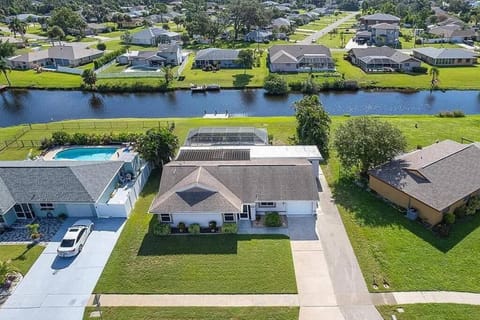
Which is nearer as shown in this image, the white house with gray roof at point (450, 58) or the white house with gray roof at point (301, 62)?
the white house with gray roof at point (301, 62)

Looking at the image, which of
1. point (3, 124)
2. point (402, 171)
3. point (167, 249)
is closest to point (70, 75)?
point (3, 124)

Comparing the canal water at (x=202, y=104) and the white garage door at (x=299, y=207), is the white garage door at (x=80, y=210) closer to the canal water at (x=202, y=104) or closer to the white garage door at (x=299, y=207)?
the white garage door at (x=299, y=207)

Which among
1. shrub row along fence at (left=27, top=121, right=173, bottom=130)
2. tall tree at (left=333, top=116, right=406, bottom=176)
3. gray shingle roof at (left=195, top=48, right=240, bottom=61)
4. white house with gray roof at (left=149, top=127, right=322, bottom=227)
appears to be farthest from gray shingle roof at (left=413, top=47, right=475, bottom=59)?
white house with gray roof at (left=149, top=127, right=322, bottom=227)

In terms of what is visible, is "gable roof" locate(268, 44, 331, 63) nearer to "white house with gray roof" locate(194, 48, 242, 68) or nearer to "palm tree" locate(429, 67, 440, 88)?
"white house with gray roof" locate(194, 48, 242, 68)

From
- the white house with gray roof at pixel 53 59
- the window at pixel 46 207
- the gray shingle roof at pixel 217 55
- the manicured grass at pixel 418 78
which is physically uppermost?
the white house with gray roof at pixel 53 59

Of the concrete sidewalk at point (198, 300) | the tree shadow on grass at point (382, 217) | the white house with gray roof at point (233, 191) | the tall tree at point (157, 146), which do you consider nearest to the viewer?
the concrete sidewalk at point (198, 300)

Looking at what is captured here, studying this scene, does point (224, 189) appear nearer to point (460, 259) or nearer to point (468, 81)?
point (460, 259)

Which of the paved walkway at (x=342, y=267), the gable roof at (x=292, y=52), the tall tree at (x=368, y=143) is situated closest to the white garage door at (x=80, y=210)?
the paved walkway at (x=342, y=267)
